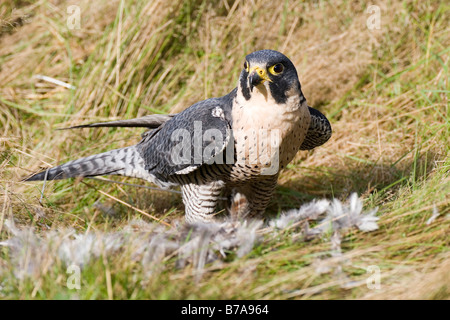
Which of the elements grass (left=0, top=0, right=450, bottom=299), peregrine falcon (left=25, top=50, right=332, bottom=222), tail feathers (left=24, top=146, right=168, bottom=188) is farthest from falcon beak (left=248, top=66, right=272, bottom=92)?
tail feathers (left=24, top=146, right=168, bottom=188)

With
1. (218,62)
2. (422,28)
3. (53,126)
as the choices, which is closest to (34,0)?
(53,126)

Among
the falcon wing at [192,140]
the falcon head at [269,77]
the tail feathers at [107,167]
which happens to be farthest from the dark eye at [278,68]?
the tail feathers at [107,167]

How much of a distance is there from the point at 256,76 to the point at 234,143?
507mm

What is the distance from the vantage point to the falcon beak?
10.0 ft

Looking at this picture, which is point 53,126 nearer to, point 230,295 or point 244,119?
point 244,119

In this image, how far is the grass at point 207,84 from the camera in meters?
4.09

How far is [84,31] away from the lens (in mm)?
5430

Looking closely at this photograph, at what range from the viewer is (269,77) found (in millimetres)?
3129

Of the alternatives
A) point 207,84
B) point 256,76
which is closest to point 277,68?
point 256,76

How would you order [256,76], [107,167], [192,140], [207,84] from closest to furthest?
[256,76]
[192,140]
[107,167]
[207,84]

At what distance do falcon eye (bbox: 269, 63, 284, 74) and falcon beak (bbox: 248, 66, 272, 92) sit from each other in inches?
1.9

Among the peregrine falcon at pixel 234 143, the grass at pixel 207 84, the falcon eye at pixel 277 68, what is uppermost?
the grass at pixel 207 84

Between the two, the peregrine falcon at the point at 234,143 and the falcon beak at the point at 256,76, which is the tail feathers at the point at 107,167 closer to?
the peregrine falcon at the point at 234,143

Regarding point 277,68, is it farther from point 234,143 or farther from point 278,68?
point 234,143
